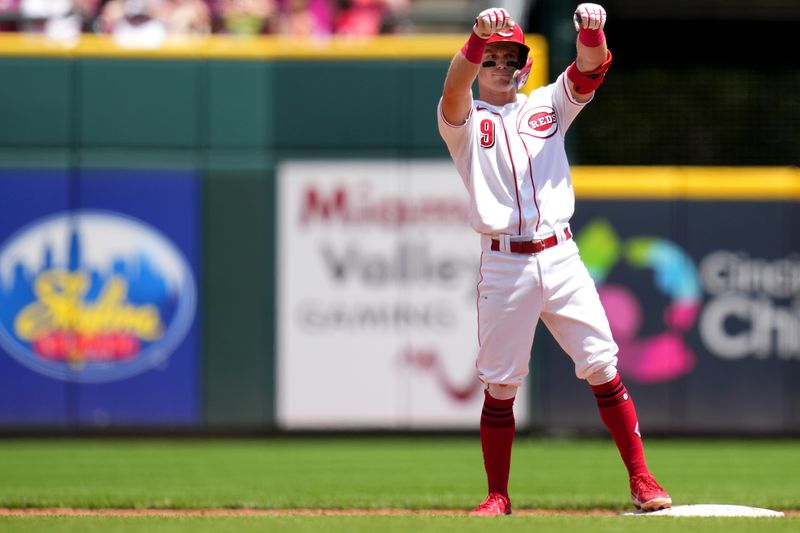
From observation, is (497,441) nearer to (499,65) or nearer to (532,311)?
(532,311)

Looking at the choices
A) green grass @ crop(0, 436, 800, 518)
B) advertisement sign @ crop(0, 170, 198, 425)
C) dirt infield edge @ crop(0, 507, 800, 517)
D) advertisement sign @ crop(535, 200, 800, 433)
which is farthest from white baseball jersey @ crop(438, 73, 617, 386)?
advertisement sign @ crop(0, 170, 198, 425)

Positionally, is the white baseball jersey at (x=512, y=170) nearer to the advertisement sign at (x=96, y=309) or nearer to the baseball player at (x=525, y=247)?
Result: the baseball player at (x=525, y=247)

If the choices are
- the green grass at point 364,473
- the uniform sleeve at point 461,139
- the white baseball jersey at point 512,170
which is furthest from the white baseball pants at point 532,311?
the green grass at point 364,473

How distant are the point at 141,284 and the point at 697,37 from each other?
5.73 m

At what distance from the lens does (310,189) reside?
9.56 m

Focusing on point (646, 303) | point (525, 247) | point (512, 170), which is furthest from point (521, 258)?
point (646, 303)

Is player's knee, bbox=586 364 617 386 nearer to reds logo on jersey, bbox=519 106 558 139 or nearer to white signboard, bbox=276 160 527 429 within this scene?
reds logo on jersey, bbox=519 106 558 139

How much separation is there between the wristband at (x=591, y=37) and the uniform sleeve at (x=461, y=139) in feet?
1.55

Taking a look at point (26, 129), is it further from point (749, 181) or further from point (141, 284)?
point (749, 181)

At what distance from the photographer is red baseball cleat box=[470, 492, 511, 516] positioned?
188 inches

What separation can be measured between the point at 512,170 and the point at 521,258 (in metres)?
0.32

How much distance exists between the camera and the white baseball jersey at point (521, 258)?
4.77m

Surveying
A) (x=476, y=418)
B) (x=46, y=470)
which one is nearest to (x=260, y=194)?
(x=476, y=418)

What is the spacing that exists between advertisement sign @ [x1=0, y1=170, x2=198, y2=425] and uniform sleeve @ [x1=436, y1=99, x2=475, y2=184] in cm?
500
